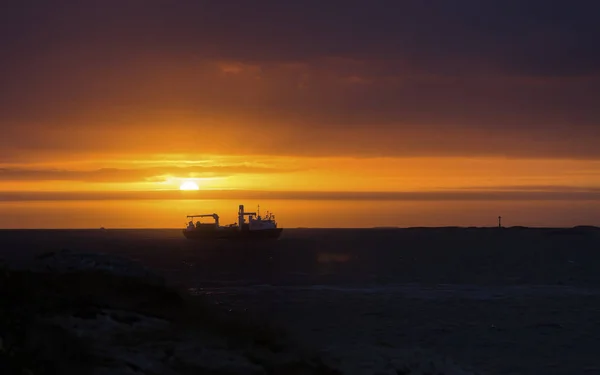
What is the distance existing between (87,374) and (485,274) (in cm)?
8111

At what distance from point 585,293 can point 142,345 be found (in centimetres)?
5530

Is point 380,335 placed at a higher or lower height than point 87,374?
lower

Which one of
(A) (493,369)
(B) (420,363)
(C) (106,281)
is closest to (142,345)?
(C) (106,281)

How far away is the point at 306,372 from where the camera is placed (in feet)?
50.3

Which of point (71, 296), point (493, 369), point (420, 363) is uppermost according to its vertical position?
point (71, 296)

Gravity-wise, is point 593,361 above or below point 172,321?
below

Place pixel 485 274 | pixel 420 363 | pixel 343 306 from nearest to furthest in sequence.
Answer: pixel 420 363 < pixel 343 306 < pixel 485 274

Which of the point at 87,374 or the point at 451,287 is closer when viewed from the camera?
the point at 87,374

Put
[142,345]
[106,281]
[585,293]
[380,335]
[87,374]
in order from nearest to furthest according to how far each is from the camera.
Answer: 1. [87,374]
2. [142,345]
3. [106,281]
4. [380,335]
5. [585,293]

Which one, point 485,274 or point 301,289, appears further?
point 485,274

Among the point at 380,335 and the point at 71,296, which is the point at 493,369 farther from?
the point at 71,296

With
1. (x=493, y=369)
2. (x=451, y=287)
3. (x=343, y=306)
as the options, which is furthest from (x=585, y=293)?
(x=493, y=369)

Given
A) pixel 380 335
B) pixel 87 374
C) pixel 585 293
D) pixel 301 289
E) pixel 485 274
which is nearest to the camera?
pixel 87 374

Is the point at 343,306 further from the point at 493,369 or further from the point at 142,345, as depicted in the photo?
the point at 142,345
